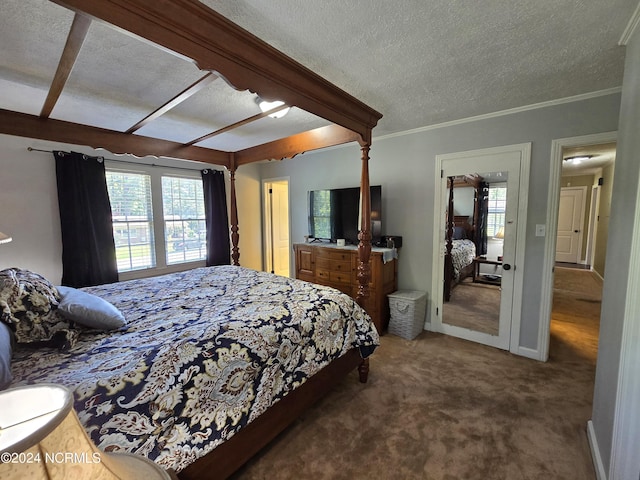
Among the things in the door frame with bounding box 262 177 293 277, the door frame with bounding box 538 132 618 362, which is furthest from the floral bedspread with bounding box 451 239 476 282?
the door frame with bounding box 262 177 293 277

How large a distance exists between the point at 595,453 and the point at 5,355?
2.94 m

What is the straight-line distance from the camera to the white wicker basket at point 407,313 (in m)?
3.09

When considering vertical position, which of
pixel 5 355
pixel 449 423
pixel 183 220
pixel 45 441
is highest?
pixel 183 220

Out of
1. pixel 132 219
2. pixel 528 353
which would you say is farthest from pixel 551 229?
pixel 132 219

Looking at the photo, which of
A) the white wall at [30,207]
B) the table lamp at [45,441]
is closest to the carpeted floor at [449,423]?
the table lamp at [45,441]

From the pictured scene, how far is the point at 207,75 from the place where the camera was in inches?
63.9

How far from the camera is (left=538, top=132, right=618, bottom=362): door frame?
7.89ft

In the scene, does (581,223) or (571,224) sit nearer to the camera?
(581,223)

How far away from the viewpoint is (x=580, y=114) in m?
2.35

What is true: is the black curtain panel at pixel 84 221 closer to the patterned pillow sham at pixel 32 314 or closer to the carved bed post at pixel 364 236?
the patterned pillow sham at pixel 32 314

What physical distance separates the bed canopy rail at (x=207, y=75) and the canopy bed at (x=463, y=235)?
1290mm

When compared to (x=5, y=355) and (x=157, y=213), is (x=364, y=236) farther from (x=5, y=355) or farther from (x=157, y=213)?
(x=157, y=213)

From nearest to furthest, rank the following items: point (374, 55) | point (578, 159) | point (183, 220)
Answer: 1. point (374, 55)
2. point (183, 220)
3. point (578, 159)

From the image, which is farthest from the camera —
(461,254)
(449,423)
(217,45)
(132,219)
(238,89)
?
(132,219)
